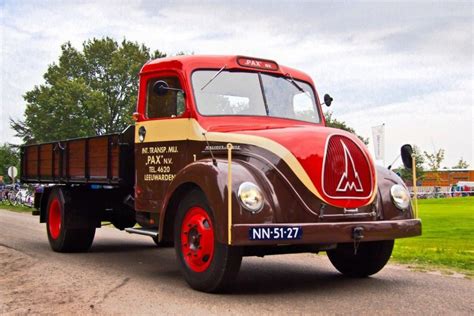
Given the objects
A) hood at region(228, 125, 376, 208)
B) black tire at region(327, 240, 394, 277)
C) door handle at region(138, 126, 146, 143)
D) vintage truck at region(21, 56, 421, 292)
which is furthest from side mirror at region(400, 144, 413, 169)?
door handle at region(138, 126, 146, 143)

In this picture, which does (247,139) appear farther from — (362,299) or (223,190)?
(362,299)

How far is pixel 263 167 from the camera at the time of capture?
20.4 ft

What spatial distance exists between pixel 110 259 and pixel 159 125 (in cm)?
258

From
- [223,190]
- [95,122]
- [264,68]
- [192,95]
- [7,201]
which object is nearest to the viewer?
[223,190]

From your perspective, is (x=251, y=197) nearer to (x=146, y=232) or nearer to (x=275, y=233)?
(x=275, y=233)

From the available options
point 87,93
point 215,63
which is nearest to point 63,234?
point 215,63

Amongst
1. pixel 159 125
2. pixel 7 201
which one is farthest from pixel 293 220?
pixel 7 201

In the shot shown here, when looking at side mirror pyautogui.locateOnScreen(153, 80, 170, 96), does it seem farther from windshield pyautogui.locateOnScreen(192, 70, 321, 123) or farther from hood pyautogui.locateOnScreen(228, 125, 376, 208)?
hood pyautogui.locateOnScreen(228, 125, 376, 208)

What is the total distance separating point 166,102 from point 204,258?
2.26 meters

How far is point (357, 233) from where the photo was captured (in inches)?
235

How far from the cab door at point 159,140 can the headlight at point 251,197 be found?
1.54m

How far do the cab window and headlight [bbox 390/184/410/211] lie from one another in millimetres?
2563

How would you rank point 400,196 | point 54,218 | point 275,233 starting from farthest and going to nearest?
1. point 54,218
2. point 400,196
3. point 275,233

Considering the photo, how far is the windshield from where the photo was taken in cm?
736
